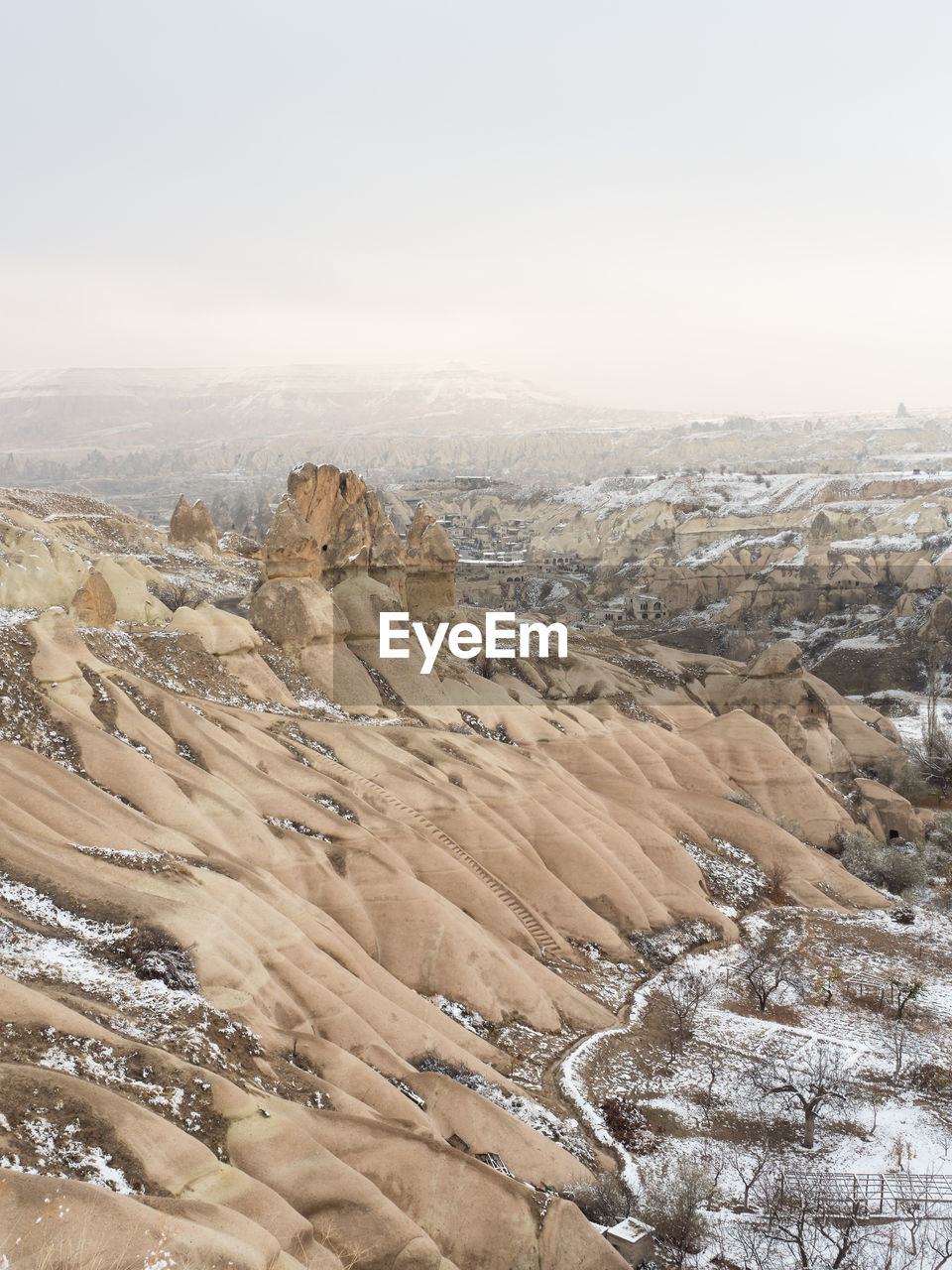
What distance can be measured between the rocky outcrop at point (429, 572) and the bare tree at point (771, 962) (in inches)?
773

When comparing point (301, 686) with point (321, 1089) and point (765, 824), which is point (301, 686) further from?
A: point (321, 1089)

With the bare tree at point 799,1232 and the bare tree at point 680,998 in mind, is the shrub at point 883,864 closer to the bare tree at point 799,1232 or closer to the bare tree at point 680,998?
the bare tree at point 680,998

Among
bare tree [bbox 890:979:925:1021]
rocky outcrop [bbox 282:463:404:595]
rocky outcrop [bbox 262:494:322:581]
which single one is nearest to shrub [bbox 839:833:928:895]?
bare tree [bbox 890:979:925:1021]

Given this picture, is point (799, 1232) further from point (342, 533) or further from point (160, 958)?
point (342, 533)

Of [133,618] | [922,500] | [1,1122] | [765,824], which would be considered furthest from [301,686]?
[922,500]

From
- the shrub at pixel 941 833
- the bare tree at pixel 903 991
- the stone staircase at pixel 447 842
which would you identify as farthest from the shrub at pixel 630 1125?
the shrub at pixel 941 833

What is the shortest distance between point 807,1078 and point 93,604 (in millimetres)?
19630

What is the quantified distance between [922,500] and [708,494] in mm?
32114

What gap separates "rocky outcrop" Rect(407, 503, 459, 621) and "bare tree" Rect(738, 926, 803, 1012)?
19.6 metres

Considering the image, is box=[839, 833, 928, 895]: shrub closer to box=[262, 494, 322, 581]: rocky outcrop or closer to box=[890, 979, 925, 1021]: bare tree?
box=[890, 979, 925, 1021]: bare tree

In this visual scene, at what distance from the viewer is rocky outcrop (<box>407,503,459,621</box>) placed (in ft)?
137

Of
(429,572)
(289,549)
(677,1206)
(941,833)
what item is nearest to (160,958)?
(677,1206)

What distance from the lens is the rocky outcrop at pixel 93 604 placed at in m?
26.6

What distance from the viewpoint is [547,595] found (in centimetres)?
11475
